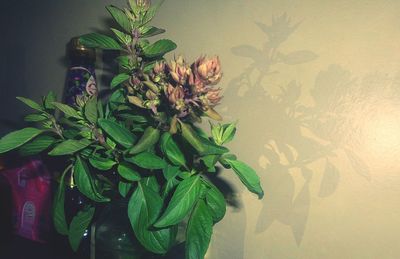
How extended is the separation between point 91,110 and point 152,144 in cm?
11

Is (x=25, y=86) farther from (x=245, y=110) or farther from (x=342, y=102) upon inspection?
(x=342, y=102)

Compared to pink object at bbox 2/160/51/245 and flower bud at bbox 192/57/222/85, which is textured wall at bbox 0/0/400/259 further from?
pink object at bbox 2/160/51/245

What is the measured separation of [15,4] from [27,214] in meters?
0.73

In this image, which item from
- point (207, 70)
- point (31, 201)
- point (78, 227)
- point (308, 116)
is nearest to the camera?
point (207, 70)

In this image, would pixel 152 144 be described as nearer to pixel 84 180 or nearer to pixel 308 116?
pixel 84 180

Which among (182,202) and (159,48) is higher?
(159,48)

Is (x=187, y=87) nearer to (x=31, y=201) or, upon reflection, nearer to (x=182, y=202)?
(x=182, y=202)

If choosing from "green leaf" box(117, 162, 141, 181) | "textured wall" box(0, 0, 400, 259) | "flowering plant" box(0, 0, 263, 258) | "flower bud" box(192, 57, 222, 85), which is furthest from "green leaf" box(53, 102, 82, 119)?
"textured wall" box(0, 0, 400, 259)

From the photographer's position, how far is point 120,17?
42 centimetres

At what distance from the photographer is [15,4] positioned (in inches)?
40.6

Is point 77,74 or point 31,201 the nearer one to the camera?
point 77,74

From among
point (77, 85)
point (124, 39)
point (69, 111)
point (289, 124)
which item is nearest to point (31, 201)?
point (77, 85)

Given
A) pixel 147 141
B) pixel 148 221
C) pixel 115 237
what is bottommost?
pixel 115 237

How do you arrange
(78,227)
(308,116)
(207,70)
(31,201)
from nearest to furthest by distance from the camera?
(207,70)
(78,227)
(308,116)
(31,201)
